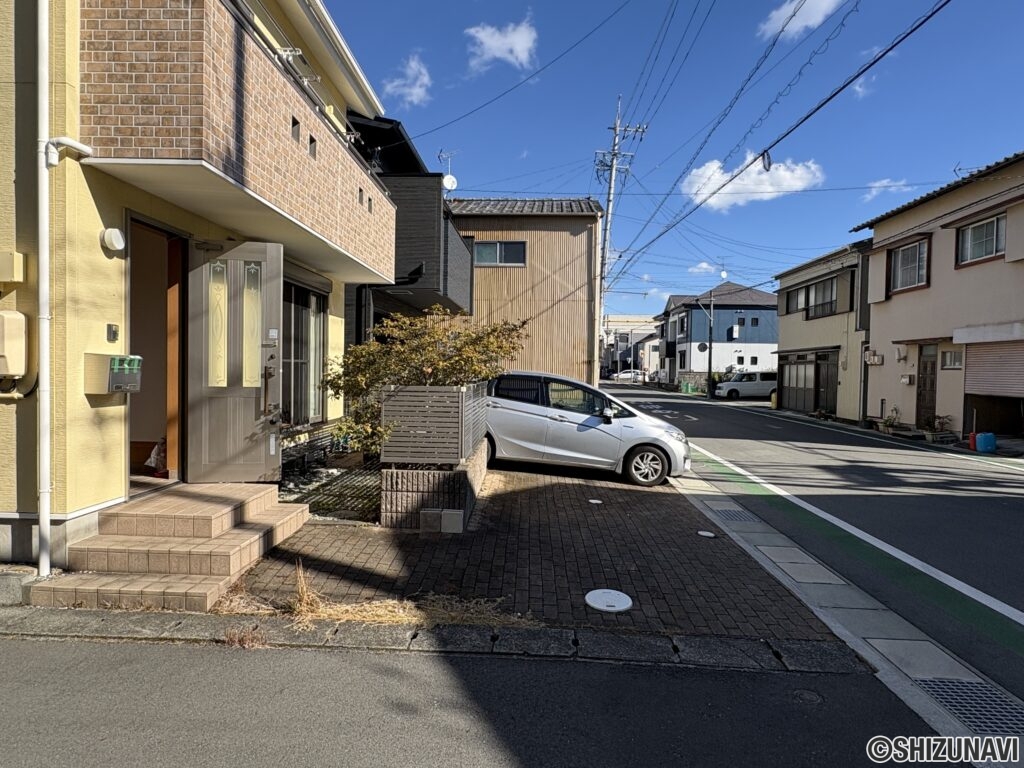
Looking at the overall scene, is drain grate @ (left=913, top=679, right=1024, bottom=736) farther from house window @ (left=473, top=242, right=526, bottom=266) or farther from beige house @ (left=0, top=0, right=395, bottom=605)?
house window @ (left=473, top=242, right=526, bottom=266)

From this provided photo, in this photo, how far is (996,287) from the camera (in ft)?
49.0

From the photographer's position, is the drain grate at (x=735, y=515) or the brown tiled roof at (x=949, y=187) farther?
the brown tiled roof at (x=949, y=187)

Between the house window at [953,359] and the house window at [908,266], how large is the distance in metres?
2.27

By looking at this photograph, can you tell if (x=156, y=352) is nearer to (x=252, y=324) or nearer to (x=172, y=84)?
(x=252, y=324)

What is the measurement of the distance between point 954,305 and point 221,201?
1833 cm

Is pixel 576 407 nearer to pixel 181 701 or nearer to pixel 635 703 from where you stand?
pixel 635 703

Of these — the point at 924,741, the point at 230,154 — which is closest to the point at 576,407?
the point at 230,154

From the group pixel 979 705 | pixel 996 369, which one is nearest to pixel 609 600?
pixel 979 705

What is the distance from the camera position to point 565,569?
524 centimetres

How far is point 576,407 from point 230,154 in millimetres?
5882

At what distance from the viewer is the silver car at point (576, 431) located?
9.05m

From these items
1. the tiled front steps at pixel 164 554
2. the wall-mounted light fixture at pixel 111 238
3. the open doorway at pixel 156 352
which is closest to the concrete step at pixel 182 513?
the tiled front steps at pixel 164 554

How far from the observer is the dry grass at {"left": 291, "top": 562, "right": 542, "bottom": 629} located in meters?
4.10

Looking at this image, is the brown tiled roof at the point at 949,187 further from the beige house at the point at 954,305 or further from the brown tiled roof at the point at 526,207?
the brown tiled roof at the point at 526,207
